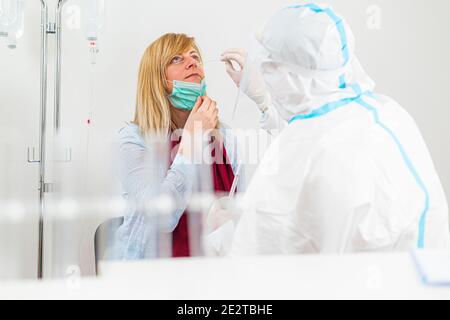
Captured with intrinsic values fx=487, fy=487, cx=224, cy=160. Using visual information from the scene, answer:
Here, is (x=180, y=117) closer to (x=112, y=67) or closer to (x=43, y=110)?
(x=112, y=67)

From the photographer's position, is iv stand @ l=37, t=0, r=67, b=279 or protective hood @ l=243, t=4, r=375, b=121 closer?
protective hood @ l=243, t=4, r=375, b=121

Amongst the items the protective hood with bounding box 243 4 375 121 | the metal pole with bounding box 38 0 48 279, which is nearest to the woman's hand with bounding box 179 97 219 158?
the protective hood with bounding box 243 4 375 121

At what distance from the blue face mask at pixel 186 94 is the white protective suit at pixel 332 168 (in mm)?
303

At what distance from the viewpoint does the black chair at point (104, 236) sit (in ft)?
4.60

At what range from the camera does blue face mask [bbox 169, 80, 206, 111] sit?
1401 mm

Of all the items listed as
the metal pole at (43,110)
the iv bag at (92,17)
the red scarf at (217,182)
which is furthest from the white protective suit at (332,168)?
the metal pole at (43,110)

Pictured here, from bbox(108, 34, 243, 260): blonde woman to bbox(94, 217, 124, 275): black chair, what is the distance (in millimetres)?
15

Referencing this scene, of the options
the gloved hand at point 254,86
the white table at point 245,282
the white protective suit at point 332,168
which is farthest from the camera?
the gloved hand at point 254,86

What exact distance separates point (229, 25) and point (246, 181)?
1.52 feet

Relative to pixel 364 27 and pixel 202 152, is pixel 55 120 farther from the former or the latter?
pixel 364 27

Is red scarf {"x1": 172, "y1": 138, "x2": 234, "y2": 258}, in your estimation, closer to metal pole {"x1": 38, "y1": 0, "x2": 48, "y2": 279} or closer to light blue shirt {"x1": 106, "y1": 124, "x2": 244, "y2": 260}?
light blue shirt {"x1": 106, "y1": 124, "x2": 244, "y2": 260}

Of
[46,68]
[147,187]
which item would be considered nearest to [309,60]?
[147,187]

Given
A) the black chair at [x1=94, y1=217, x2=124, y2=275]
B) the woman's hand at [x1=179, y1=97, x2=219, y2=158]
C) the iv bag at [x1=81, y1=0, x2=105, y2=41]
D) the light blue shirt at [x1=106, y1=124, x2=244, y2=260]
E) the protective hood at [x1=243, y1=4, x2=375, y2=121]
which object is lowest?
the black chair at [x1=94, y1=217, x2=124, y2=275]

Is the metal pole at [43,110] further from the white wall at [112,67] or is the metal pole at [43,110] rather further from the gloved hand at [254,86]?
the gloved hand at [254,86]
